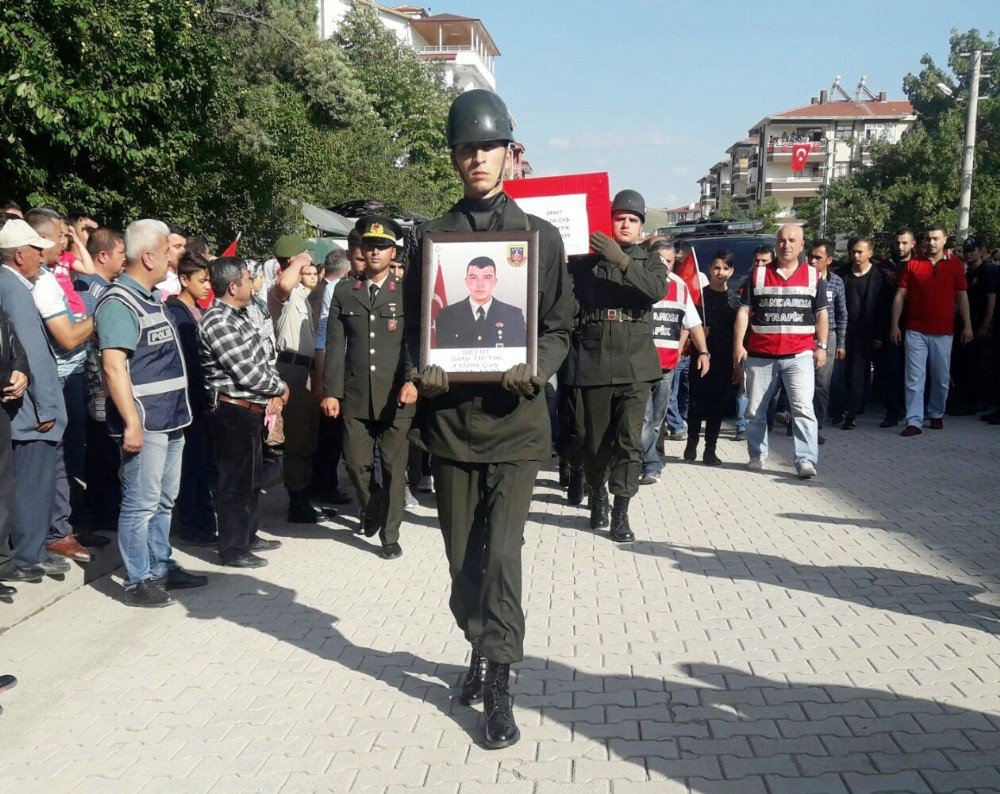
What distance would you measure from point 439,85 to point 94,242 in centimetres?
5402

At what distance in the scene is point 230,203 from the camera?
944 inches

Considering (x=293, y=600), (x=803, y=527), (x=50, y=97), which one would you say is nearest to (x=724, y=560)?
(x=803, y=527)

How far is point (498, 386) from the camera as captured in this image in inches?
155

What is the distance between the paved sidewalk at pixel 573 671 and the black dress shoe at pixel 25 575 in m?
0.26

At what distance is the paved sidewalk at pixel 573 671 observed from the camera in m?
3.61

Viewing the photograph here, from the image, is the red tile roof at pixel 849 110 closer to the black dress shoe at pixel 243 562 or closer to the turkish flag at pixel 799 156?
the turkish flag at pixel 799 156

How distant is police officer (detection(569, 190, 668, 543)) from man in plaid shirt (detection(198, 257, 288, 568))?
6.86ft

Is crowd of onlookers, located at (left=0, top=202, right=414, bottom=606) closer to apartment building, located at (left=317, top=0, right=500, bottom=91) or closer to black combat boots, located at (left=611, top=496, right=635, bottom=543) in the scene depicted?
black combat boots, located at (left=611, top=496, right=635, bottom=543)

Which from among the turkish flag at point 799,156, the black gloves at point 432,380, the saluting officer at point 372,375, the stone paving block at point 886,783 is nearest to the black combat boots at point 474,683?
the black gloves at point 432,380

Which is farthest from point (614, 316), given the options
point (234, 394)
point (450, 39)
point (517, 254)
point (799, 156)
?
point (799, 156)

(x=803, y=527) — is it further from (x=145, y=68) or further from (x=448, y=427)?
(x=145, y=68)

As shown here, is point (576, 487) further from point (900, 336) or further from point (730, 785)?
point (900, 336)

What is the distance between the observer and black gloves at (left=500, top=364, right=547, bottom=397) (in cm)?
371

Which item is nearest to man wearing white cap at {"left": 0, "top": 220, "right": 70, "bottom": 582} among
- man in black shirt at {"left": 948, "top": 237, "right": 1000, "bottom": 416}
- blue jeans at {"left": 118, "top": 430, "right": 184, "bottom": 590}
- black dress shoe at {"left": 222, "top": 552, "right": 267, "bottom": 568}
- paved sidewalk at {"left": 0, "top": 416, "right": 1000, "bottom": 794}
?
paved sidewalk at {"left": 0, "top": 416, "right": 1000, "bottom": 794}
